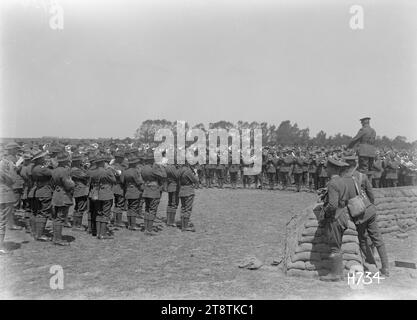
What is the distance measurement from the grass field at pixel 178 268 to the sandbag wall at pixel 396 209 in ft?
1.73

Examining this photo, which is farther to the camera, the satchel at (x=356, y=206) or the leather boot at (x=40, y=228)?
the leather boot at (x=40, y=228)

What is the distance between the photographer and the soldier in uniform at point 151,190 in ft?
37.4

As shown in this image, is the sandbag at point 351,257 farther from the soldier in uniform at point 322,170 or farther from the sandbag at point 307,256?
the soldier in uniform at point 322,170

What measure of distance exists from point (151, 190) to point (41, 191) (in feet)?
9.29

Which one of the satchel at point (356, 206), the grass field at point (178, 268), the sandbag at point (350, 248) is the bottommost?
the grass field at point (178, 268)

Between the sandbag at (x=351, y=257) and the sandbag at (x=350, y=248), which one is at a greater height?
the sandbag at (x=350, y=248)

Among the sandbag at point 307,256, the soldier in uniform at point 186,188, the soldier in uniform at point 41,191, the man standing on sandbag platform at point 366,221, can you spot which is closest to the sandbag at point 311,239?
the sandbag at point 307,256

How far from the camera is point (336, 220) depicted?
7.23 metres

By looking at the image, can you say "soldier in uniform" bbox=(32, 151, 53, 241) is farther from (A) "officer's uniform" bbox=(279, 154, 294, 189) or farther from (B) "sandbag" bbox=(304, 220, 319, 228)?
(A) "officer's uniform" bbox=(279, 154, 294, 189)

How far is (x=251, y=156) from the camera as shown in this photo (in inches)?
928

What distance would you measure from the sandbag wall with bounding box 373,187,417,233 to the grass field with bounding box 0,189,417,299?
0.53 m
